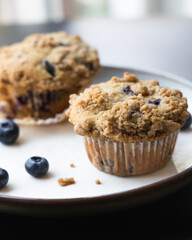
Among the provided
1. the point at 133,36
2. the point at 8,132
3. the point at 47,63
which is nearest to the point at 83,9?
the point at 133,36

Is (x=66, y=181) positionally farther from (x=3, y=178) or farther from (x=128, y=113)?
(x=128, y=113)

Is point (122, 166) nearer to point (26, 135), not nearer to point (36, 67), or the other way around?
point (26, 135)

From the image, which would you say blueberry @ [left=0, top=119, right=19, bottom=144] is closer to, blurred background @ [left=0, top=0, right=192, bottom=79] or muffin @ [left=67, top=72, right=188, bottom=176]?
muffin @ [left=67, top=72, right=188, bottom=176]

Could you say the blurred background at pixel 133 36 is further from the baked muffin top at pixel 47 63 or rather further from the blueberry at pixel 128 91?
the blueberry at pixel 128 91

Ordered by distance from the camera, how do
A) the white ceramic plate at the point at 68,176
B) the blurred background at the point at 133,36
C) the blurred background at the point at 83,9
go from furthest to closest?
the blurred background at the point at 83,9, the blurred background at the point at 133,36, the white ceramic plate at the point at 68,176

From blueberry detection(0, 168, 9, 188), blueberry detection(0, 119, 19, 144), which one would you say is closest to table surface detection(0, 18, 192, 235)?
blueberry detection(0, 168, 9, 188)

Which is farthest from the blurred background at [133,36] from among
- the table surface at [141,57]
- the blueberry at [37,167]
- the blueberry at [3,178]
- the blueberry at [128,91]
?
the blueberry at [3,178]
